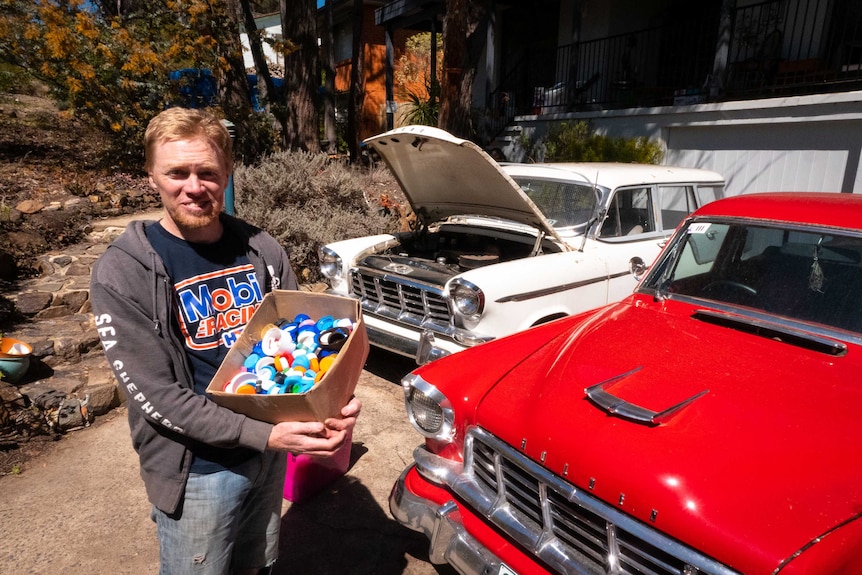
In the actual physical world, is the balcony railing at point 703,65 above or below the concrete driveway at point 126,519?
above

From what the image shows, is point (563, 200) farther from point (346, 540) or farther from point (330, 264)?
point (346, 540)

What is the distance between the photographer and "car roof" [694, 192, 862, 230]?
2.33 meters

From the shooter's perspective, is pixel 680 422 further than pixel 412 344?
No

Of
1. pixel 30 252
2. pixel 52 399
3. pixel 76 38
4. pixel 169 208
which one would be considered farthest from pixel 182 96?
pixel 169 208

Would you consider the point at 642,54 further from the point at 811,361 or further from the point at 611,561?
the point at 611,561

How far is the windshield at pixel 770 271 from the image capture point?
218cm

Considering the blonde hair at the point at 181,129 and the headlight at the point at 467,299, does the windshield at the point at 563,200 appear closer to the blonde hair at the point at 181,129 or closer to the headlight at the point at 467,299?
the headlight at the point at 467,299

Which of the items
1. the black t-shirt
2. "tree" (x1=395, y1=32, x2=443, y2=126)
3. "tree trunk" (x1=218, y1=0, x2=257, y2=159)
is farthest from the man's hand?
"tree" (x1=395, y1=32, x2=443, y2=126)

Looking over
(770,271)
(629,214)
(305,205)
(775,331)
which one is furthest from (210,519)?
(305,205)

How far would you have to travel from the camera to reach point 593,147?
30.0ft

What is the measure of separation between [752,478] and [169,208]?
1765mm

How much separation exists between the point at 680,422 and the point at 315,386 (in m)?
1.10

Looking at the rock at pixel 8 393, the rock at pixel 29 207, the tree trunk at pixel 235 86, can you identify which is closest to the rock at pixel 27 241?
the rock at pixel 29 207

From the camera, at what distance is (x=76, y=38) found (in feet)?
26.0
